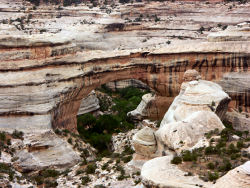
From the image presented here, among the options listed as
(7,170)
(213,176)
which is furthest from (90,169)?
(213,176)

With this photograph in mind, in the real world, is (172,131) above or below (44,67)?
below

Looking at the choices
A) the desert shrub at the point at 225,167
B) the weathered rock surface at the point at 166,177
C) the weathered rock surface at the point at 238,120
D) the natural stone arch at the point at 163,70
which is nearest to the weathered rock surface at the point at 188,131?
the weathered rock surface at the point at 166,177

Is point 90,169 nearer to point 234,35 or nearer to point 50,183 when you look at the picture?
point 50,183

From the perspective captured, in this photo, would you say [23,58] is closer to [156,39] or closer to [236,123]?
[236,123]

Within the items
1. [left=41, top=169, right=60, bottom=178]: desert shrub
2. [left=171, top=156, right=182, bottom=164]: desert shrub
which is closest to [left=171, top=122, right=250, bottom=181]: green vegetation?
[left=171, top=156, right=182, bottom=164]: desert shrub

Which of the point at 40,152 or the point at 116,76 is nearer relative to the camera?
the point at 40,152

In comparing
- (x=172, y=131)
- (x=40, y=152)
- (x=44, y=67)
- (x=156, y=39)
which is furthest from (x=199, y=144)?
(x=156, y=39)

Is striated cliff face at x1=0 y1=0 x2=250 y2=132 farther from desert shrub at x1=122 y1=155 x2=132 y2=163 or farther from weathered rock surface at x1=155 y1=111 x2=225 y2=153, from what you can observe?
weathered rock surface at x1=155 y1=111 x2=225 y2=153
